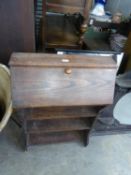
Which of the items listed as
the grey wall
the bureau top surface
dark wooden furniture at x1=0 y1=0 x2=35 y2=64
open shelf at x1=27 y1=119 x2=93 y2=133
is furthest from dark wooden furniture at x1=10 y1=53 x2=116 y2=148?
the grey wall

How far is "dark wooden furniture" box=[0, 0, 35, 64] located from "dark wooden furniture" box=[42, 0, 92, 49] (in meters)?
0.25

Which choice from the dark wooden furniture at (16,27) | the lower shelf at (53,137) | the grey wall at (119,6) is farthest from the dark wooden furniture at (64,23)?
the lower shelf at (53,137)

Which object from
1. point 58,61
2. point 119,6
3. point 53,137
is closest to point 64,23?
point 119,6

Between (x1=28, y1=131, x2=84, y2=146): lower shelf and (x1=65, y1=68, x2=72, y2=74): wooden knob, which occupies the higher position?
(x1=65, y1=68, x2=72, y2=74): wooden knob

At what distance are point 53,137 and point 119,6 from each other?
1.54m

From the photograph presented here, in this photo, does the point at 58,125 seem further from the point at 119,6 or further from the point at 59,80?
the point at 119,6

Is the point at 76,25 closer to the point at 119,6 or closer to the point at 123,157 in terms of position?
the point at 119,6

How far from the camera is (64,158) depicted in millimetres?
1399

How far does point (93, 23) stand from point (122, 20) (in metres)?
0.32

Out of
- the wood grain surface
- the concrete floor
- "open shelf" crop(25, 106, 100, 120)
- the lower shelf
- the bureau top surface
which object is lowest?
the concrete floor

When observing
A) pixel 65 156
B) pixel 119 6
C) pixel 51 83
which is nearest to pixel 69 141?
pixel 65 156

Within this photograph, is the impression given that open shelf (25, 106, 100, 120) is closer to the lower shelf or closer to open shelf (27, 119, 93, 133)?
open shelf (27, 119, 93, 133)

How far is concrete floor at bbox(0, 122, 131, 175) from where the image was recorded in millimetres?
1312

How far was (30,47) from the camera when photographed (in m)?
1.33
